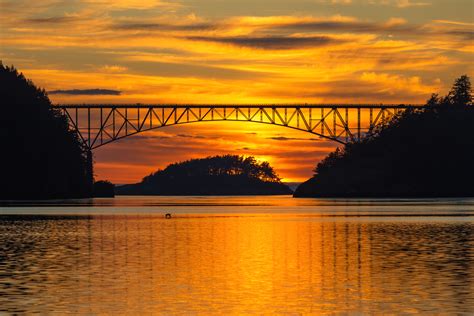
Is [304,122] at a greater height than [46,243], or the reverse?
[304,122]

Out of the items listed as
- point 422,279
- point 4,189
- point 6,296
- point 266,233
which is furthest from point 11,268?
point 4,189

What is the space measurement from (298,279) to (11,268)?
34.9 feet

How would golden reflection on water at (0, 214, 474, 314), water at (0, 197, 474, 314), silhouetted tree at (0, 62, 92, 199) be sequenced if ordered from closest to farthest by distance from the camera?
1. water at (0, 197, 474, 314)
2. golden reflection on water at (0, 214, 474, 314)
3. silhouetted tree at (0, 62, 92, 199)

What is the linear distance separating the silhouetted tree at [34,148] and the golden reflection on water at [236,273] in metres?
98.2

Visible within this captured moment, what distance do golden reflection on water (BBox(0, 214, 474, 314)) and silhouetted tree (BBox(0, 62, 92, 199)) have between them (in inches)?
3865

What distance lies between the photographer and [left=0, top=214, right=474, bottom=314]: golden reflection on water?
90.1 ft

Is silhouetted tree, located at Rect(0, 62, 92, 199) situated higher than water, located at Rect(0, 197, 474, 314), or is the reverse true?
silhouetted tree, located at Rect(0, 62, 92, 199)

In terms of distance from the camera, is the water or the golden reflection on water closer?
the water

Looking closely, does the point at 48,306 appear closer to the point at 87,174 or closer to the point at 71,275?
the point at 71,275

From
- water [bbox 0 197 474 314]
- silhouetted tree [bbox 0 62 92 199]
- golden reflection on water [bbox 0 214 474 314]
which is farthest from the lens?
silhouetted tree [bbox 0 62 92 199]

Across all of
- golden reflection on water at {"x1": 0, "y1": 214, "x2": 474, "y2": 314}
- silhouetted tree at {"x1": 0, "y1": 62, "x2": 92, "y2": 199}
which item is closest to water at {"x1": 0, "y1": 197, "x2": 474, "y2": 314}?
golden reflection on water at {"x1": 0, "y1": 214, "x2": 474, "y2": 314}

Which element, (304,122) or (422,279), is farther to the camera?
(304,122)

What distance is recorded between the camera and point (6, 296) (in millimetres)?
29016

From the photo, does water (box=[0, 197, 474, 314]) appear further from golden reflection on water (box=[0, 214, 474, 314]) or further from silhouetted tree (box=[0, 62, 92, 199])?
silhouetted tree (box=[0, 62, 92, 199])
